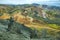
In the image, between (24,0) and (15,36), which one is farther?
(24,0)

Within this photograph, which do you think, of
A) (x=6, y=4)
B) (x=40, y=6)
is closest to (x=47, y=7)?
(x=40, y=6)

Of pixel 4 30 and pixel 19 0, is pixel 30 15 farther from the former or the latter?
pixel 4 30

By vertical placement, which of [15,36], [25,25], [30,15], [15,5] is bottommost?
[15,36]

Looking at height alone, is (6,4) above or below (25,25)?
above

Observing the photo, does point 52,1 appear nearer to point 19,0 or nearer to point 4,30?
point 19,0

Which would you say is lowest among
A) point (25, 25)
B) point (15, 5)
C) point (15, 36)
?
point (15, 36)

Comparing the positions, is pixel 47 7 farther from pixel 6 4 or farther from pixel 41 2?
pixel 6 4

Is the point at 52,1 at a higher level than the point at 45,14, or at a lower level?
higher

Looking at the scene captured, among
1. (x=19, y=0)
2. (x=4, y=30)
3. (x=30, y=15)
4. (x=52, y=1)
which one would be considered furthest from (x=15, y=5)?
(x=52, y=1)

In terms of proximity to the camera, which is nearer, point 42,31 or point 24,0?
point 42,31
